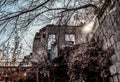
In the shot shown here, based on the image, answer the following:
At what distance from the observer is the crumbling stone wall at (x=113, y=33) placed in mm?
6087

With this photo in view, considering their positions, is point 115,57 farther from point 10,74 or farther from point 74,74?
point 10,74

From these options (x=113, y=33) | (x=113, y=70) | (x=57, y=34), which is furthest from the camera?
(x=57, y=34)

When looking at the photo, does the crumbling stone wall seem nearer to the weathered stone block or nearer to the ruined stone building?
the weathered stone block

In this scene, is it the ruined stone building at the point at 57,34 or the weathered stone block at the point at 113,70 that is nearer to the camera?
the weathered stone block at the point at 113,70

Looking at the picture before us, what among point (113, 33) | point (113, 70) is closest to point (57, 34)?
point (113, 33)

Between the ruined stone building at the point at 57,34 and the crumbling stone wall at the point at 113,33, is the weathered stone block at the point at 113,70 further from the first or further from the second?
the ruined stone building at the point at 57,34

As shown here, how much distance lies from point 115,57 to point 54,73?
20.6 ft

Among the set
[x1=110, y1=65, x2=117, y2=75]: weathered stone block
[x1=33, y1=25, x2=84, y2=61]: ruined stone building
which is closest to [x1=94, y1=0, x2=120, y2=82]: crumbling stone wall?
[x1=110, y1=65, x2=117, y2=75]: weathered stone block

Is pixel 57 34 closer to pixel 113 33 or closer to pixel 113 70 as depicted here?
pixel 113 33

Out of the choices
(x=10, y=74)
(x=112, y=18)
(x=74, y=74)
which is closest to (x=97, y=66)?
(x=74, y=74)

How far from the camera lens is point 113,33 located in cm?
651

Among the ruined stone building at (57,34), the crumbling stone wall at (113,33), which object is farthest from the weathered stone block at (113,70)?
the ruined stone building at (57,34)

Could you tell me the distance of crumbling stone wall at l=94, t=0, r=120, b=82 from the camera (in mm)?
6087

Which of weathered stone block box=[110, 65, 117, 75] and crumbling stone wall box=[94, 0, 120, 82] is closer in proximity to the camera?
crumbling stone wall box=[94, 0, 120, 82]
